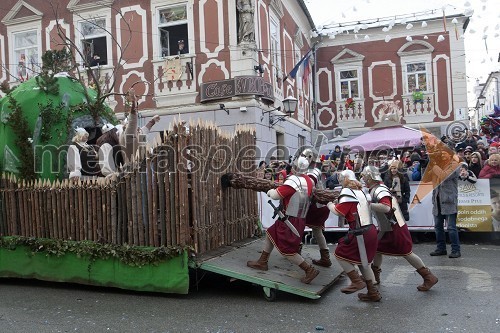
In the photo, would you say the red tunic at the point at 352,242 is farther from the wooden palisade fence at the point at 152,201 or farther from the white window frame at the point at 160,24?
the white window frame at the point at 160,24

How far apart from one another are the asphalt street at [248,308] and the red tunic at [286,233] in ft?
1.96

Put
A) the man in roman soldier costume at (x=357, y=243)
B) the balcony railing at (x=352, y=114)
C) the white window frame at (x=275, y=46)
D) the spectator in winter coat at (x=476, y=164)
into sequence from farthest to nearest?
the balcony railing at (x=352, y=114) → the white window frame at (x=275, y=46) → the spectator in winter coat at (x=476, y=164) → the man in roman soldier costume at (x=357, y=243)

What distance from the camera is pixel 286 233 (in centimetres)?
621

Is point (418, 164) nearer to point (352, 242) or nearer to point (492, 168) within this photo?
point (492, 168)

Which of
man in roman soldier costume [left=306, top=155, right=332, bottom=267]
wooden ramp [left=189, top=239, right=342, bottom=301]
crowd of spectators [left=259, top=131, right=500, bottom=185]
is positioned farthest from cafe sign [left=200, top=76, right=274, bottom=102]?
wooden ramp [left=189, top=239, right=342, bottom=301]

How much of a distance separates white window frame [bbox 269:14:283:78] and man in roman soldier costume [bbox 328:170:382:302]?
11582mm

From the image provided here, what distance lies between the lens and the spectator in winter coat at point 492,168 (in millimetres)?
9898

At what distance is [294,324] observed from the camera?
519 centimetres

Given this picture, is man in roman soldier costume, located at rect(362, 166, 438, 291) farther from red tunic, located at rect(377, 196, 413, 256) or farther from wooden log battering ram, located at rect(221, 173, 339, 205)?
wooden log battering ram, located at rect(221, 173, 339, 205)

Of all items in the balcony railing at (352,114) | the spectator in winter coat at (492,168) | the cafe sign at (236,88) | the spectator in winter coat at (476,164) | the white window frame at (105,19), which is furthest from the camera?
the balcony railing at (352,114)

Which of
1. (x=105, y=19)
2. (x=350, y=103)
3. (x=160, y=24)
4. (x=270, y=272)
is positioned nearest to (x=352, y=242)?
(x=270, y=272)

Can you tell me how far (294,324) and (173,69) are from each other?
1201 centimetres

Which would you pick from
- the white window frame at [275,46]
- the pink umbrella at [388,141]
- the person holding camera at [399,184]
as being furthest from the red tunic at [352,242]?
the white window frame at [275,46]

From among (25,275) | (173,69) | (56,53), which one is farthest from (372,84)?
(25,275)
